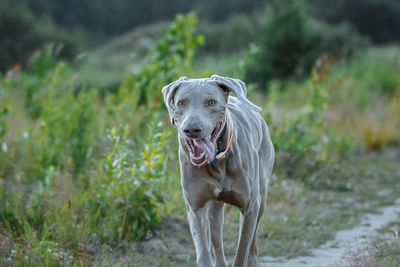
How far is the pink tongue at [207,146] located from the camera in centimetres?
344

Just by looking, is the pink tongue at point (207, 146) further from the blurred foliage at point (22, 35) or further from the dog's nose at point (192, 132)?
the blurred foliage at point (22, 35)

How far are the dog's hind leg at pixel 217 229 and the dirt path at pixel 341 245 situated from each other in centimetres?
70

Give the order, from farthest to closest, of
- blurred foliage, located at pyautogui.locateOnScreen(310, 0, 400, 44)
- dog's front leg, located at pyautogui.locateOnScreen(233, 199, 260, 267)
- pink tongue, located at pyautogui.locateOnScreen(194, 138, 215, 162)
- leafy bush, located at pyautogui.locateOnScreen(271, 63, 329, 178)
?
blurred foliage, located at pyautogui.locateOnScreen(310, 0, 400, 44), leafy bush, located at pyautogui.locateOnScreen(271, 63, 329, 178), dog's front leg, located at pyautogui.locateOnScreen(233, 199, 260, 267), pink tongue, located at pyautogui.locateOnScreen(194, 138, 215, 162)

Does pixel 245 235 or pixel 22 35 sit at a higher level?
pixel 22 35

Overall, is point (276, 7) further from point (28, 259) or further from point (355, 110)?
point (28, 259)

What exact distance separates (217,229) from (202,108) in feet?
4.42

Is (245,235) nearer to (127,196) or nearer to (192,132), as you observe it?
(192,132)

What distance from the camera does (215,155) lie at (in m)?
3.69

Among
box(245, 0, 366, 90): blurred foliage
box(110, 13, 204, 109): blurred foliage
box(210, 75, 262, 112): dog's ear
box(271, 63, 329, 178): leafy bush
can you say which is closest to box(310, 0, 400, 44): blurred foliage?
box(245, 0, 366, 90): blurred foliage

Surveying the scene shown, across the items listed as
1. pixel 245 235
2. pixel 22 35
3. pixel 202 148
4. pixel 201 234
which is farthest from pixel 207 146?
pixel 22 35

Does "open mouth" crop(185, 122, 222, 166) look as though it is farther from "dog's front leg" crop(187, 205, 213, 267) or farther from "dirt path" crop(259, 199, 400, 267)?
"dirt path" crop(259, 199, 400, 267)

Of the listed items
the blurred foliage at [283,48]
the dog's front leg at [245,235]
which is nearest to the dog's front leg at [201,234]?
the dog's front leg at [245,235]

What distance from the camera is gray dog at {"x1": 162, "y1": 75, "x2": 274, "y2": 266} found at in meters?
3.45

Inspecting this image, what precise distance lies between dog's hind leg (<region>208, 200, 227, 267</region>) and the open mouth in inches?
35.7
